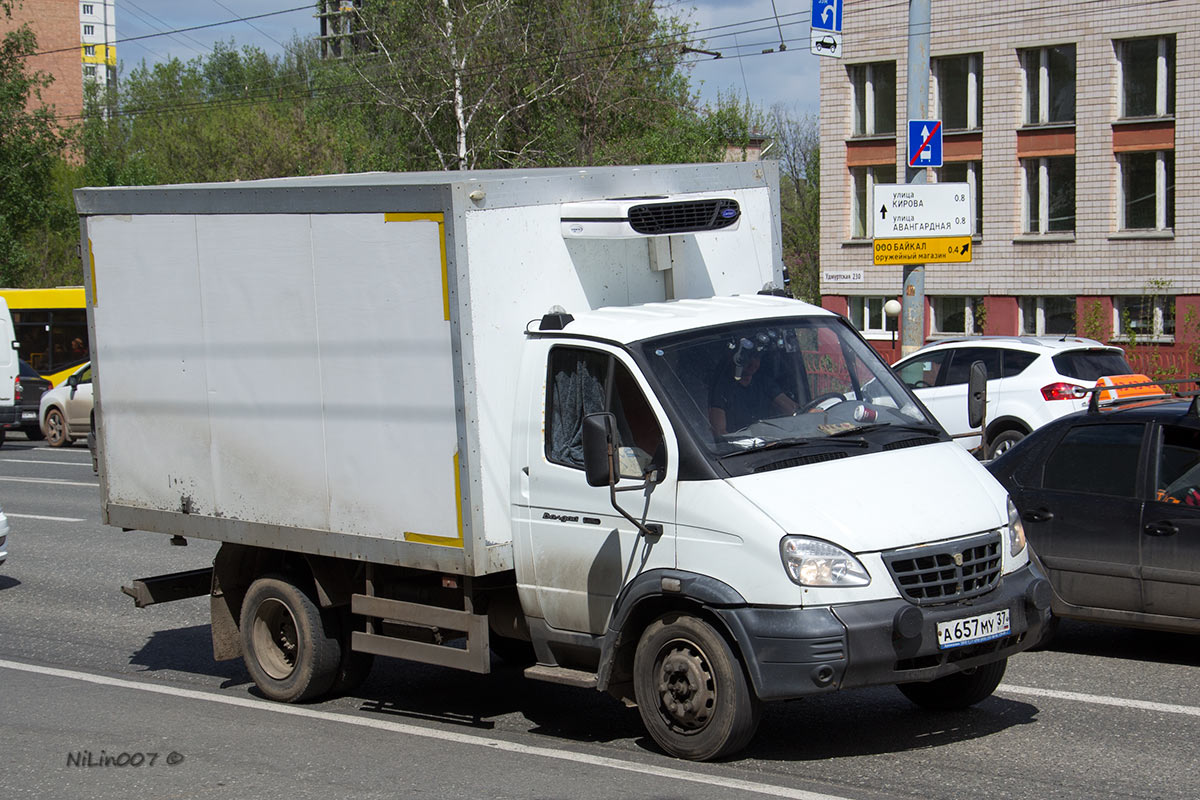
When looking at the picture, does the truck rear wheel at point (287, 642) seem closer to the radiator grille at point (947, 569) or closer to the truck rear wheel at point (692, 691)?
the truck rear wheel at point (692, 691)

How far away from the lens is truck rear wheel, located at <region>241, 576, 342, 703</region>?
784 cm

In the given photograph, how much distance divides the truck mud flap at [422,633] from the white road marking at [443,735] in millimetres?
347

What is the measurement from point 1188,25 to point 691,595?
3197cm

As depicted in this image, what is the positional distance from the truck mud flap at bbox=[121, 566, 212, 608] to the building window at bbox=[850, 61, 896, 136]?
3269cm

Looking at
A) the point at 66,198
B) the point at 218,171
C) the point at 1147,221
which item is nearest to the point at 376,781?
the point at 1147,221

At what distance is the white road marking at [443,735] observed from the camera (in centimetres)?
582

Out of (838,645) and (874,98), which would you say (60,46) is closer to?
(874,98)

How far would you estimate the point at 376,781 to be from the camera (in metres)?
6.19

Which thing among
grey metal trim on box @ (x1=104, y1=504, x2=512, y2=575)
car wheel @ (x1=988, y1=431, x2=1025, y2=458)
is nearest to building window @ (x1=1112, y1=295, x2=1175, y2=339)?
car wheel @ (x1=988, y1=431, x2=1025, y2=458)

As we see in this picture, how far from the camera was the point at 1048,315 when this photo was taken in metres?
36.3

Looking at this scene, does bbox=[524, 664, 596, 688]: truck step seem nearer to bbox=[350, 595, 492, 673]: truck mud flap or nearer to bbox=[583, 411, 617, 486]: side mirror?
bbox=[350, 595, 492, 673]: truck mud flap

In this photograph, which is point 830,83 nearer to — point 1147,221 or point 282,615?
point 1147,221

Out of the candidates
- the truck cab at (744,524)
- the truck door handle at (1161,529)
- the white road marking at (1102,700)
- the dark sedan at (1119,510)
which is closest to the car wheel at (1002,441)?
the dark sedan at (1119,510)

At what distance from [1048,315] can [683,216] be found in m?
31.0
